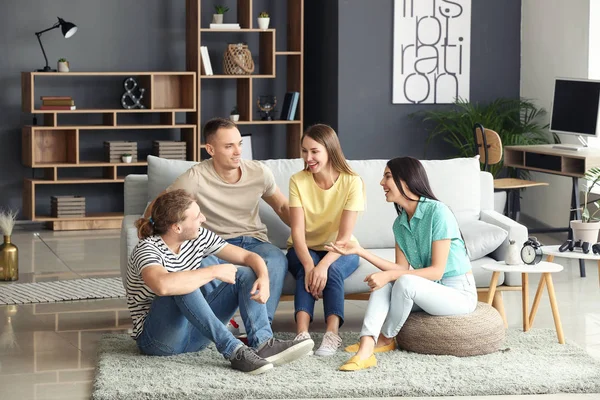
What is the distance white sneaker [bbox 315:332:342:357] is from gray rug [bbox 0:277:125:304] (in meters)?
1.75

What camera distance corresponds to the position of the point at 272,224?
4.91 m

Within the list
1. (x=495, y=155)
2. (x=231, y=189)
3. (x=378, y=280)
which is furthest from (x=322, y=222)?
(x=495, y=155)

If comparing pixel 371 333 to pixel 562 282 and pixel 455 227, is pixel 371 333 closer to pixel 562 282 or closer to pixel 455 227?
pixel 455 227

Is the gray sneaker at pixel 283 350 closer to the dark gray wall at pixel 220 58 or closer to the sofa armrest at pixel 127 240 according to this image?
the sofa armrest at pixel 127 240

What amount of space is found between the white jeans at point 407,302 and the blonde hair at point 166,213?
84 centimetres

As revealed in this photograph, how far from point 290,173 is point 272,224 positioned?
0.98 feet

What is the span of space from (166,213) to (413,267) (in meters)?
1.07

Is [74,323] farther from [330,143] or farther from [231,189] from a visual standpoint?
[330,143]

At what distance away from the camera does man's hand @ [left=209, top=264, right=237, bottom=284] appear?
390cm

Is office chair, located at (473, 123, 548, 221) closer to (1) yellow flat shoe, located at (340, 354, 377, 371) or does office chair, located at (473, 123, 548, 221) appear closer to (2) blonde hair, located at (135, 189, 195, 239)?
(1) yellow flat shoe, located at (340, 354, 377, 371)

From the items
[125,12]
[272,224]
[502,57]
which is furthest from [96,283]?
[502,57]

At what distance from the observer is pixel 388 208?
199 inches

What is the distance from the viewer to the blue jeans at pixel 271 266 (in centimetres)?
423

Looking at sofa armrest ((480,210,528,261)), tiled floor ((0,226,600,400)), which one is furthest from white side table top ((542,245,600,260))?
tiled floor ((0,226,600,400))
